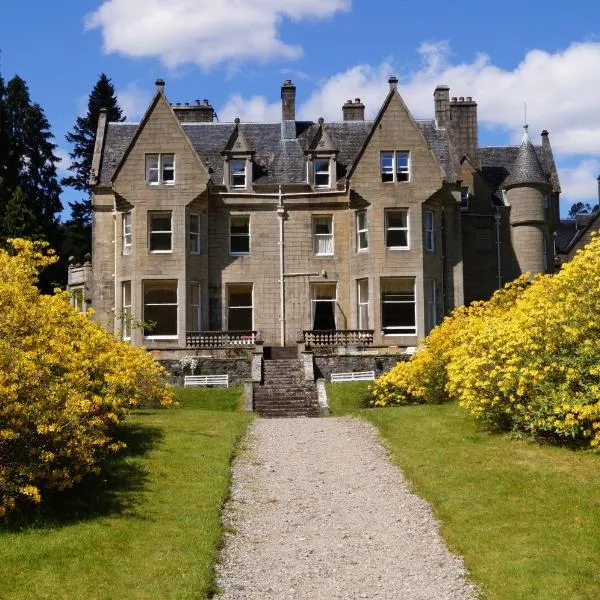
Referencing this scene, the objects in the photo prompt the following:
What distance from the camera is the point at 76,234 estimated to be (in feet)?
213

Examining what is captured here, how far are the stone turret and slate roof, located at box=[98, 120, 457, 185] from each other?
5658mm

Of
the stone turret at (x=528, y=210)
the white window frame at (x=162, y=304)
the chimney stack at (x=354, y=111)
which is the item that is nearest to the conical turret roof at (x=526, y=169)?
the stone turret at (x=528, y=210)

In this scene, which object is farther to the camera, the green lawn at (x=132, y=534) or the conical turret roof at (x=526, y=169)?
the conical turret roof at (x=526, y=169)

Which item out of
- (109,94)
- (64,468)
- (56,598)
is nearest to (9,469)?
(64,468)

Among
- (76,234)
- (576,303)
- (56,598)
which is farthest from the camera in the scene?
(76,234)

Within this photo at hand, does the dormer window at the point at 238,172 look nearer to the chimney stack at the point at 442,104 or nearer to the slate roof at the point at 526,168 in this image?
the chimney stack at the point at 442,104

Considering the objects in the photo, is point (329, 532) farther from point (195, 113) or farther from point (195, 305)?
point (195, 113)

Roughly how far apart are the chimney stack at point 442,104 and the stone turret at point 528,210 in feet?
17.1

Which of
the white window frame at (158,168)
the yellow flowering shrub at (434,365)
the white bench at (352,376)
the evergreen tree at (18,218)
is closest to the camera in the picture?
the yellow flowering shrub at (434,365)

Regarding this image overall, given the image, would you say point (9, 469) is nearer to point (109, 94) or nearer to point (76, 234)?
point (76, 234)

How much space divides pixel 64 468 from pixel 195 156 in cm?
2559

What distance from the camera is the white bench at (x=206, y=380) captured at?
31.8m

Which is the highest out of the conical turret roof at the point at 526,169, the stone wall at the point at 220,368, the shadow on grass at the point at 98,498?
the conical turret roof at the point at 526,169

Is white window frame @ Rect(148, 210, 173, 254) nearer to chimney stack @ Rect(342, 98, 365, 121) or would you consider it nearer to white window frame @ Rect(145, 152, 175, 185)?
white window frame @ Rect(145, 152, 175, 185)
